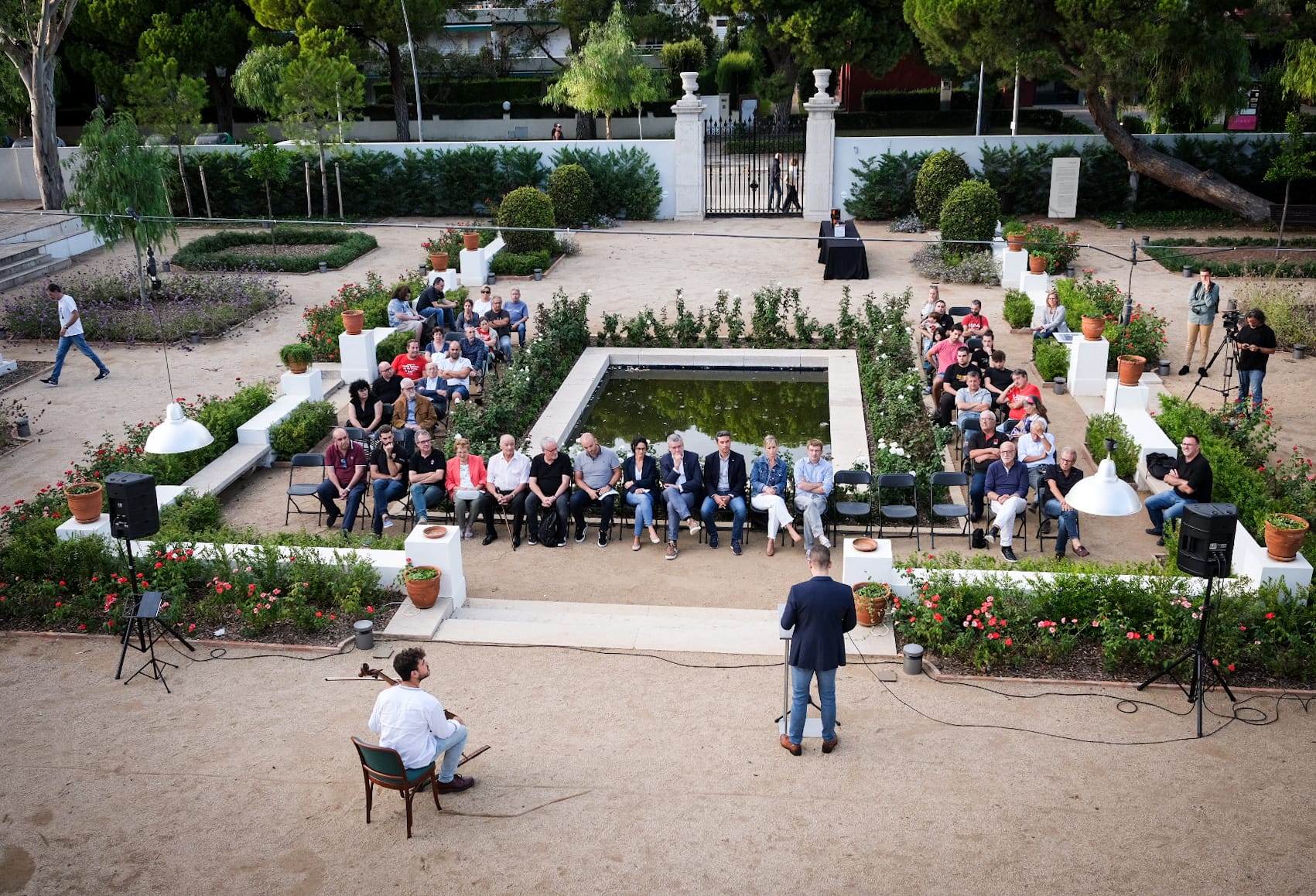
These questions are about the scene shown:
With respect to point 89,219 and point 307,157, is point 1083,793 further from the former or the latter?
point 307,157

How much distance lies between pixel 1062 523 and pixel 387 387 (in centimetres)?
749

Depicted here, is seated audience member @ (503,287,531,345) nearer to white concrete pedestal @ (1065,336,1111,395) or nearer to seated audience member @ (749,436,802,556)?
seated audience member @ (749,436,802,556)

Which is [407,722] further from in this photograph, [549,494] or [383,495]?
[383,495]

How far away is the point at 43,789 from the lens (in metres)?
7.43

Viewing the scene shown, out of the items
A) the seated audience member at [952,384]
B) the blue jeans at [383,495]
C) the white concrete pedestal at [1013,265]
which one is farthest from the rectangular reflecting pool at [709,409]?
the white concrete pedestal at [1013,265]

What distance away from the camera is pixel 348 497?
11.5 m

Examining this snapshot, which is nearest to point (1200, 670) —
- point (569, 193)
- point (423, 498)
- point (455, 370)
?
point (423, 498)

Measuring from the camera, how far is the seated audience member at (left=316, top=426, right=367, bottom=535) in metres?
11.5

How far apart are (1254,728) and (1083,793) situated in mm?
1520

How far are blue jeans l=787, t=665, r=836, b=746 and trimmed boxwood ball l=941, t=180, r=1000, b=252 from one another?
50.6ft

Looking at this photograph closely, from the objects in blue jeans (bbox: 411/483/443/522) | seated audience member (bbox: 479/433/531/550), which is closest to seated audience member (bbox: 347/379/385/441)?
blue jeans (bbox: 411/483/443/522)

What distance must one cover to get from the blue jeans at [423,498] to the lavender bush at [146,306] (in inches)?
302

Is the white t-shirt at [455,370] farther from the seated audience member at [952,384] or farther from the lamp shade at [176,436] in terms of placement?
the seated audience member at [952,384]

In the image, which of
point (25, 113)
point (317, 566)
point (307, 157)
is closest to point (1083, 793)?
point (317, 566)
